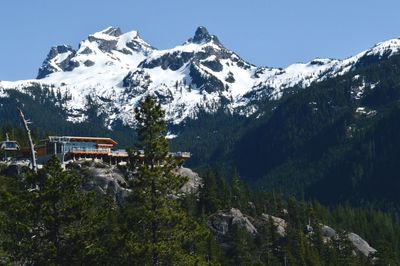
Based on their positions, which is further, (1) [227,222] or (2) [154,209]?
(1) [227,222]

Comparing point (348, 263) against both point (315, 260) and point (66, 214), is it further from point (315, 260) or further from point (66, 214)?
point (66, 214)

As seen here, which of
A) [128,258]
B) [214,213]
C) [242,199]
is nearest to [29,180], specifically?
[128,258]

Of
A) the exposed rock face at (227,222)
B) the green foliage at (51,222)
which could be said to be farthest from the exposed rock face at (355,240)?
the green foliage at (51,222)

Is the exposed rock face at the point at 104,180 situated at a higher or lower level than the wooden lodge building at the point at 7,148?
lower

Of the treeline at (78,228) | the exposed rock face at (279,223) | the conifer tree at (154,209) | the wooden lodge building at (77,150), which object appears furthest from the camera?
the wooden lodge building at (77,150)

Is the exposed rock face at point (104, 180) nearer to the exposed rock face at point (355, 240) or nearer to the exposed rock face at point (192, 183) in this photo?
the exposed rock face at point (192, 183)

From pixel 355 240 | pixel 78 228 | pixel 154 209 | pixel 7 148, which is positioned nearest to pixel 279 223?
pixel 355 240

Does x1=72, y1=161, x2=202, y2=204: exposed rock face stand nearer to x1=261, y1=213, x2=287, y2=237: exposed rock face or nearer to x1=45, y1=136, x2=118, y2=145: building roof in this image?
x1=45, y1=136, x2=118, y2=145: building roof

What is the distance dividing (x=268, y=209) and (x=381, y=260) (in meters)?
45.5

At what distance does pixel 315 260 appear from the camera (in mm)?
127688

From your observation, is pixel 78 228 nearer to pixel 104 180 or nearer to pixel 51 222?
pixel 51 222

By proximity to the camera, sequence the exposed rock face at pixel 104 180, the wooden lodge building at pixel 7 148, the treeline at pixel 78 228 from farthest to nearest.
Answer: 1. the wooden lodge building at pixel 7 148
2. the exposed rock face at pixel 104 180
3. the treeline at pixel 78 228

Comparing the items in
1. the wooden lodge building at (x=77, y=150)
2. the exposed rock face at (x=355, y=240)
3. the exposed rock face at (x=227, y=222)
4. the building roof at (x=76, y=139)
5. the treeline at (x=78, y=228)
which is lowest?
the treeline at (x=78, y=228)

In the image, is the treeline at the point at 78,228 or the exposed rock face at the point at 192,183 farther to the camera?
the exposed rock face at the point at 192,183
